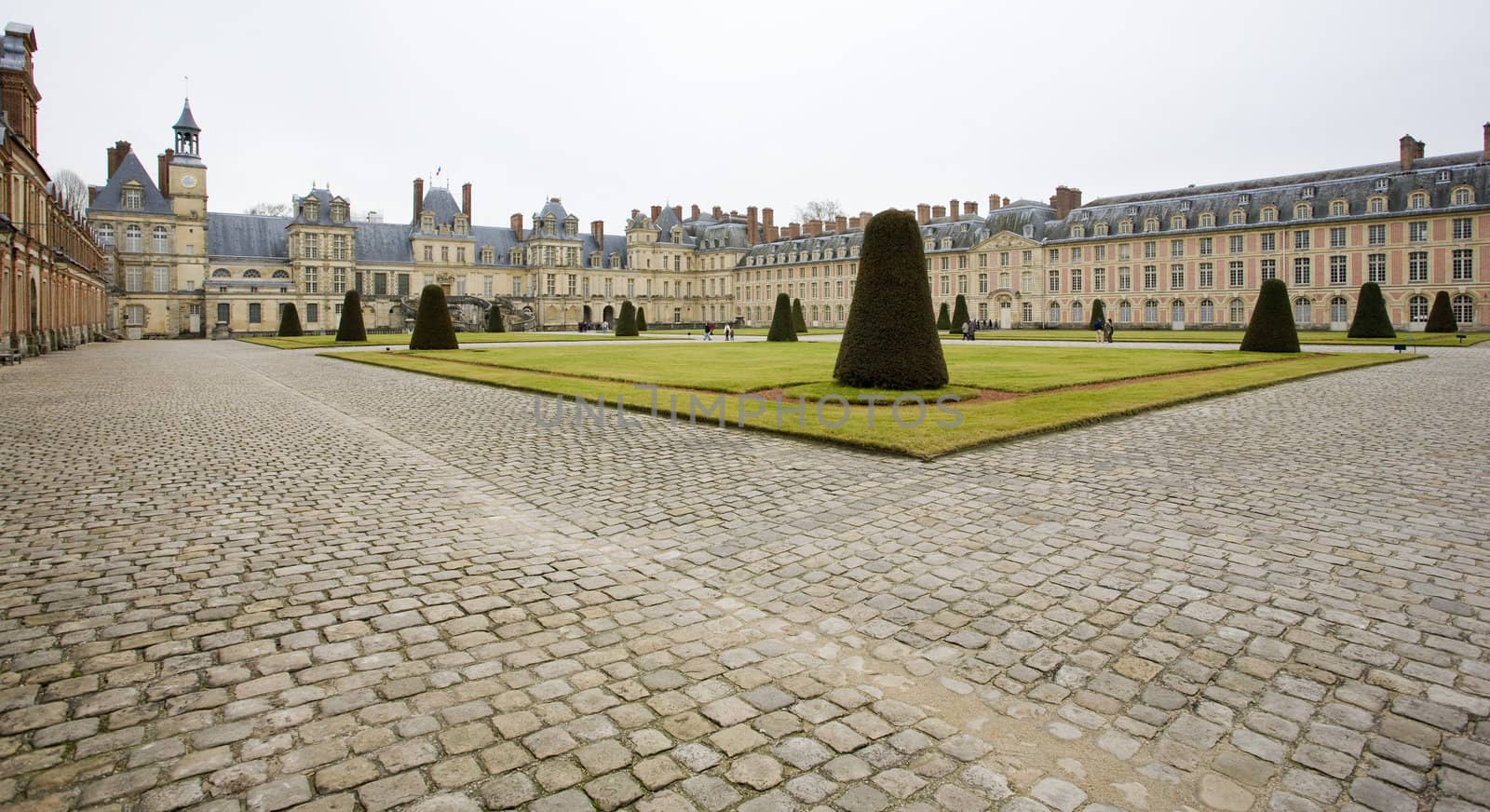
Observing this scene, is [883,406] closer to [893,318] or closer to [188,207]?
[893,318]

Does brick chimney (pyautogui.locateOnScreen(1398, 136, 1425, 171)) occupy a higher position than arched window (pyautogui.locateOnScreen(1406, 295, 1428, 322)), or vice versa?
brick chimney (pyautogui.locateOnScreen(1398, 136, 1425, 171))

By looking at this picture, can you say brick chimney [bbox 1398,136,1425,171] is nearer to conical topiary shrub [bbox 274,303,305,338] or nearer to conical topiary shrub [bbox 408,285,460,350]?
conical topiary shrub [bbox 408,285,460,350]

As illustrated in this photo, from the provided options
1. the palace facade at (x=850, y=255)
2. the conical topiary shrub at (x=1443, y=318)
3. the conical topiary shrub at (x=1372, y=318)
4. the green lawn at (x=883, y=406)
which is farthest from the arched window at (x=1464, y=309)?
the green lawn at (x=883, y=406)

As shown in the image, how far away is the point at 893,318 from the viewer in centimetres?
1237

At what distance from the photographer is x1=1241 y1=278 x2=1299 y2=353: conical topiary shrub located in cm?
2366

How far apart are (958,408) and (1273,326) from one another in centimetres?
1756

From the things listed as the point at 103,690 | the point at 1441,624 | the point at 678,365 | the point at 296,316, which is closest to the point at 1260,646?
the point at 1441,624

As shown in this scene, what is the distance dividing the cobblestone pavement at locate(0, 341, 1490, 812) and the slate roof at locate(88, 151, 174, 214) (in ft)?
193

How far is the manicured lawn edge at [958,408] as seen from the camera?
852 cm

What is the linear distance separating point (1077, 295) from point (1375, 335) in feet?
88.6

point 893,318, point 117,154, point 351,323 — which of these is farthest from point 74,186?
point 893,318

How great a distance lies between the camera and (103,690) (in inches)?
121

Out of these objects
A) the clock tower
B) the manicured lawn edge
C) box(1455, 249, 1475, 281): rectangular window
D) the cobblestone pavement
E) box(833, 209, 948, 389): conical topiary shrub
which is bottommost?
the cobblestone pavement

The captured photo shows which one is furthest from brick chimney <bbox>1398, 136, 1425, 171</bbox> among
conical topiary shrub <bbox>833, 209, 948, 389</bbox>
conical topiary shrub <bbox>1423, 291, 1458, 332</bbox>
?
conical topiary shrub <bbox>833, 209, 948, 389</bbox>
